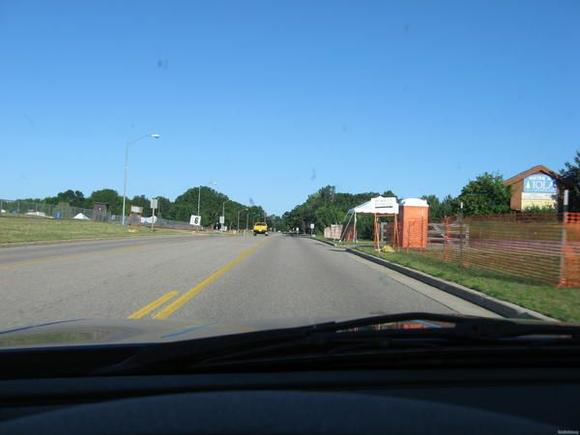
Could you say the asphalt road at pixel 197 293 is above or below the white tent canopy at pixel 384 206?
below

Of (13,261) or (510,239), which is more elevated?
(510,239)

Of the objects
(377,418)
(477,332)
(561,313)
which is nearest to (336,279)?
(561,313)

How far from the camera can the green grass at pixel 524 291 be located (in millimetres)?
9844

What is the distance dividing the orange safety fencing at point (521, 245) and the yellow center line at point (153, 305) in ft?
26.3

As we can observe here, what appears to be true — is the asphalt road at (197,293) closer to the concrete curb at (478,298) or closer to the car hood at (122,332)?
the concrete curb at (478,298)

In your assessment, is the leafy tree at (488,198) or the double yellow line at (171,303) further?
the leafy tree at (488,198)

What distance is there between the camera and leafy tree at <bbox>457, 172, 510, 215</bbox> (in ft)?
165

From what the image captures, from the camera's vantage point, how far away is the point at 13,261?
63.8ft

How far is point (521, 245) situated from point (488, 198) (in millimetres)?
36088

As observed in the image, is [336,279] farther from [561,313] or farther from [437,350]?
[437,350]

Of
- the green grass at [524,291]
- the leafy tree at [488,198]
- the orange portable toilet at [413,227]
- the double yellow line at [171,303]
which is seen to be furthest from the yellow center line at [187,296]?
the leafy tree at [488,198]

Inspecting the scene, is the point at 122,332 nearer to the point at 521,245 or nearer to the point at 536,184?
the point at 521,245

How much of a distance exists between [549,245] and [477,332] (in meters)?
12.3

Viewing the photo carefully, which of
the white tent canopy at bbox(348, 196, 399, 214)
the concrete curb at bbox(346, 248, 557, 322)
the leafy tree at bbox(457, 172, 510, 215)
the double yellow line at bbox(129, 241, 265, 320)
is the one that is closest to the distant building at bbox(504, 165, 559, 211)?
the leafy tree at bbox(457, 172, 510, 215)
